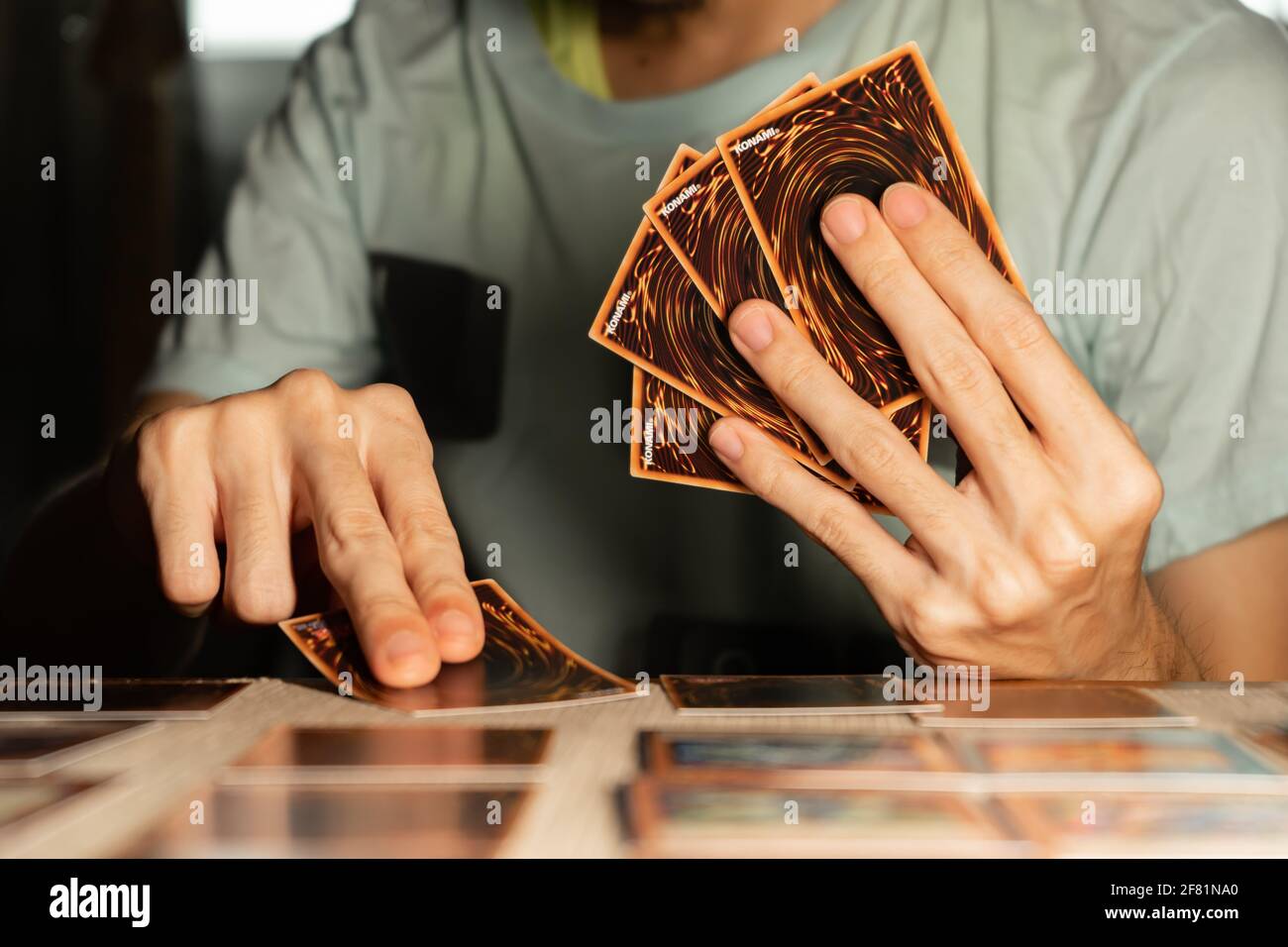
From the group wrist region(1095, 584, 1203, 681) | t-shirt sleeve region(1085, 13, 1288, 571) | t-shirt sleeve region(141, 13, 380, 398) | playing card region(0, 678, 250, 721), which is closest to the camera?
playing card region(0, 678, 250, 721)

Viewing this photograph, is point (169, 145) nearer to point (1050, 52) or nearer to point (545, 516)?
point (545, 516)

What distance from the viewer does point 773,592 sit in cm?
146

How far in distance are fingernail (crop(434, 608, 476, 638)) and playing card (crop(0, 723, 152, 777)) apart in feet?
0.59

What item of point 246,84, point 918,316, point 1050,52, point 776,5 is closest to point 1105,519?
point 918,316

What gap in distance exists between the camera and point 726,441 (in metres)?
0.93

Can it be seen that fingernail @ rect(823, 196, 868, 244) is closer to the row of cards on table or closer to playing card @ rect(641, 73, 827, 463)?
playing card @ rect(641, 73, 827, 463)

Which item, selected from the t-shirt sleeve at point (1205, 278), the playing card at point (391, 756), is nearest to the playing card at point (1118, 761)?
the playing card at point (391, 756)

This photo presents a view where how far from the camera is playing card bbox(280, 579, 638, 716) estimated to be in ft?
2.08

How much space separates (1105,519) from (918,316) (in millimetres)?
219

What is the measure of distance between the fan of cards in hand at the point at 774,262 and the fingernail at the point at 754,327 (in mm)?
22

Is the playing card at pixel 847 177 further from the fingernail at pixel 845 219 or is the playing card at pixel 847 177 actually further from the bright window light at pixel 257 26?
the bright window light at pixel 257 26

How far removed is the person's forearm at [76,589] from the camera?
1.16 meters

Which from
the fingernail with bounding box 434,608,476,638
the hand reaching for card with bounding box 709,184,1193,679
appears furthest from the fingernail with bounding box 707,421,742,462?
the fingernail with bounding box 434,608,476,638

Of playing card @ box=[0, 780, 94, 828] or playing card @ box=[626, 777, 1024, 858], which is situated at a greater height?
playing card @ box=[0, 780, 94, 828]
